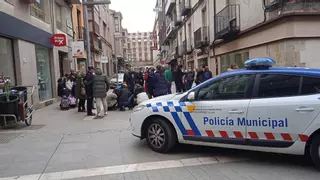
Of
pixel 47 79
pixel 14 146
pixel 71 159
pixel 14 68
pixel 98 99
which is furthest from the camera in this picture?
pixel 47 79

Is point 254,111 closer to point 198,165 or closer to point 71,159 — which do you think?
point 198,165

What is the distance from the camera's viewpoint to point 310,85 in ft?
14.2

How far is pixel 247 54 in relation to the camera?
45.0 ft

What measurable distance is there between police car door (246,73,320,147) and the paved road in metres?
0.49

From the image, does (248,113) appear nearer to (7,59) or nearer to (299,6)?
(299,6)

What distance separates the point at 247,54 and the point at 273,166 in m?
9.91

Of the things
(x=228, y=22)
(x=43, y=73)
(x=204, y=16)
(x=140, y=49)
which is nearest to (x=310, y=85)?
(x=228, y=22)

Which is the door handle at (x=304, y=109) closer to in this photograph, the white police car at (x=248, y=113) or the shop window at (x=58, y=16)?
the white police car at (x=248, y=113)

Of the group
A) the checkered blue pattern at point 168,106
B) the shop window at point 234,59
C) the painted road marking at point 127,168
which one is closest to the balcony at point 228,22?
the shop window at point 234,59

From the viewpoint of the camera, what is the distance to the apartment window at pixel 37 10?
1295 centimetres

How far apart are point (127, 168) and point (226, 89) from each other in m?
2.14

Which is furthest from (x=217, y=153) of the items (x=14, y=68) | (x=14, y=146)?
(x=14, y=68)

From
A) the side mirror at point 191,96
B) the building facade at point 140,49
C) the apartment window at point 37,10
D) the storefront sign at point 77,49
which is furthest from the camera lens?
the building facade at point 140,49

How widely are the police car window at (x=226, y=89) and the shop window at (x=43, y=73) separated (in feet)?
34.4
